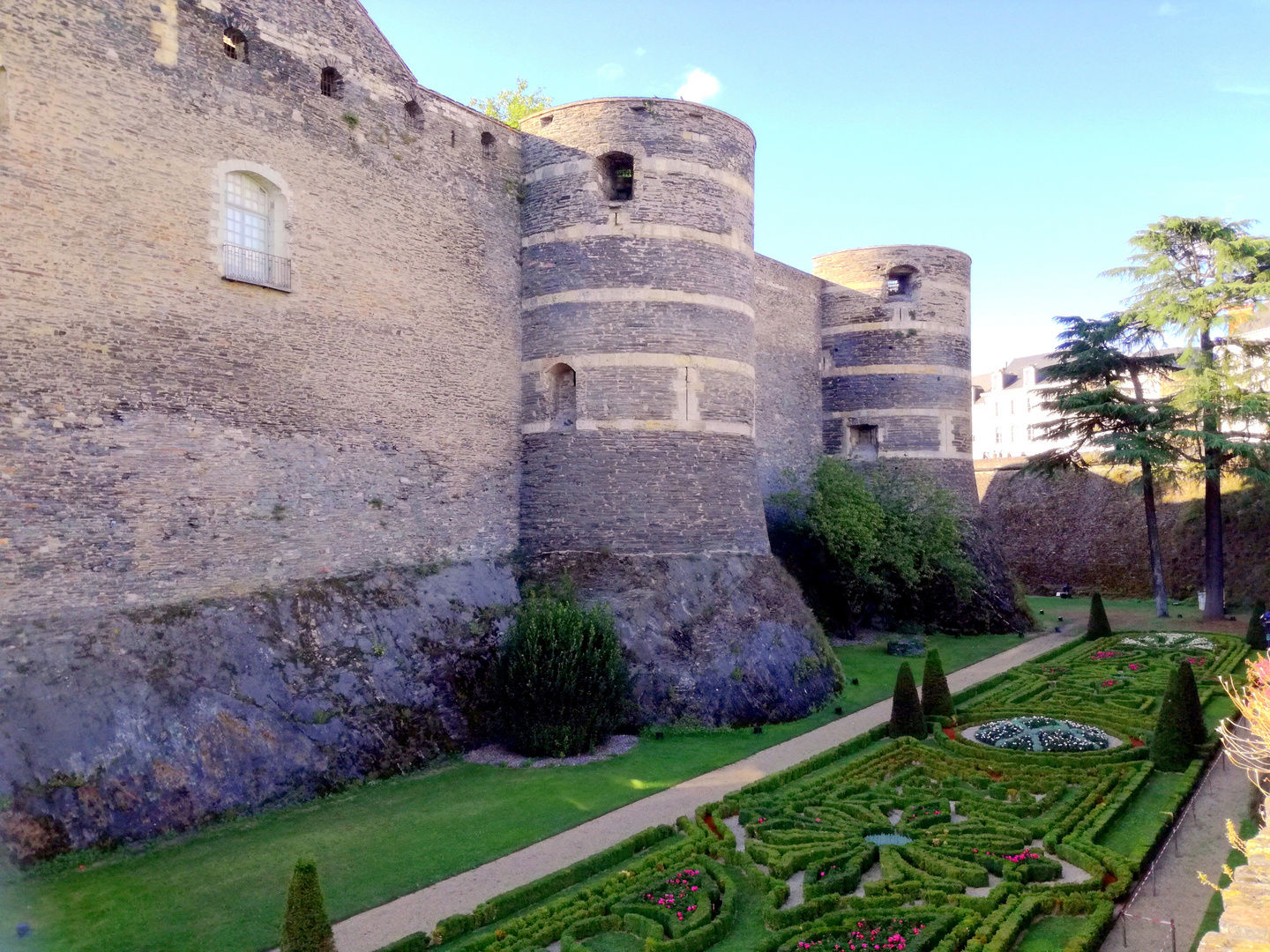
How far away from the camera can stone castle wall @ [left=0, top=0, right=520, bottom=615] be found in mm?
11891

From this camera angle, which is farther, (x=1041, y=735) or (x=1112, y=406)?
(x=1112, y=406)

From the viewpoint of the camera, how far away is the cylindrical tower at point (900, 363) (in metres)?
29.0

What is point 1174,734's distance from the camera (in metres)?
14.5

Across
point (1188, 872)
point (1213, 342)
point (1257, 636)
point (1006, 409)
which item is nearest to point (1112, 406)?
point (1213, 342)

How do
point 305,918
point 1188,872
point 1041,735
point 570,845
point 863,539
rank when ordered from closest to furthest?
1. point 305,918
2. point 1188,872
3. point 570,845
4. point 1041,735
5. point 863,539

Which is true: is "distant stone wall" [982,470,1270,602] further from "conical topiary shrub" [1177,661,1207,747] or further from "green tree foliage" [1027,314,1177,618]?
"conical topiary shrub" [1177,661,1207,747]

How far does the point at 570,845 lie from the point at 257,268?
978cm

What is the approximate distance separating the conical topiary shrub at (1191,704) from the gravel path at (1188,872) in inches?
23.4

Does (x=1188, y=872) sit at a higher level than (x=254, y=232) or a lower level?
lower

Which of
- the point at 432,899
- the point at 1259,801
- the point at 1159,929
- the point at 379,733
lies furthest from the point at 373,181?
the point at 1259,801

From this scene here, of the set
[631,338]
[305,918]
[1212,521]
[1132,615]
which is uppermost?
[631,338]

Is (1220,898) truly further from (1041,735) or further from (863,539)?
(863,539)

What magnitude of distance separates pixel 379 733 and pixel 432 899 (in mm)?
4602

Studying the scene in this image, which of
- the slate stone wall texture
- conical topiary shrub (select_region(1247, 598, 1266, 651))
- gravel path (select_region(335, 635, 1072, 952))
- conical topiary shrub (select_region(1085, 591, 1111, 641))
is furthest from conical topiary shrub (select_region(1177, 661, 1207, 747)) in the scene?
conical topiary shrub (select_region(1085, 591, 1111, 641))
